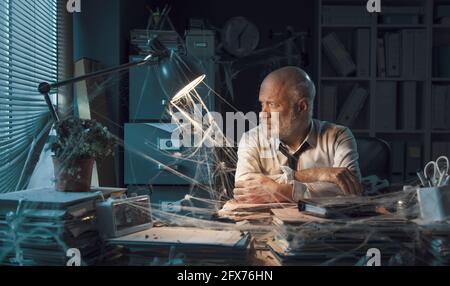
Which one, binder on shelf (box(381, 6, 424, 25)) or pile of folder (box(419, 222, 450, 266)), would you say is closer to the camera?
pile of folder (box(419, 222, 450, 266))

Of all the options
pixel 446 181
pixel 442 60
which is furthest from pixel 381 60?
pixel 446 181

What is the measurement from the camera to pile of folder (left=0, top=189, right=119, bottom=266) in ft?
2.72

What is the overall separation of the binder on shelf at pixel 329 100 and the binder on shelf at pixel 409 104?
376 millimetres

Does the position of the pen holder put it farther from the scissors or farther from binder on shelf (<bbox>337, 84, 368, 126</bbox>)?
binder on shelf (<bbox>337, 84, 368, 126</bbox>)

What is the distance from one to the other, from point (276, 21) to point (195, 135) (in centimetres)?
120

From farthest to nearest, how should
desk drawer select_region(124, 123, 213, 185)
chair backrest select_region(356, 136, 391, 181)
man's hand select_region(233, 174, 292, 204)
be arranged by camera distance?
desk drawer select_region(124, 123, 213, 185) → chair backrest select_region(356, 136, 391, 181) → man's hand select_region(233, 174, 292, 204)

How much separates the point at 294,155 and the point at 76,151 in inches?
36.0

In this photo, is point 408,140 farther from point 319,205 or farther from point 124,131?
point 319,205

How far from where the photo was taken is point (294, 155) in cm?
177

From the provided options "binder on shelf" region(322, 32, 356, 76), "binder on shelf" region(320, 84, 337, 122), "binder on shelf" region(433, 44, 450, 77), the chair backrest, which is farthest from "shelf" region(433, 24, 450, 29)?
the chair backrest

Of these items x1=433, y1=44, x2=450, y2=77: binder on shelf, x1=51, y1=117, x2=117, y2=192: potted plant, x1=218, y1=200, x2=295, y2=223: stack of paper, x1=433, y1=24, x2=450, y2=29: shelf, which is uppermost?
x1=433, y1=24, x2=450, y2=29: shelf

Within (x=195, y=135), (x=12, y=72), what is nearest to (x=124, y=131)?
(x=195, y=135)

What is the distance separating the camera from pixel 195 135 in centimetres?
209

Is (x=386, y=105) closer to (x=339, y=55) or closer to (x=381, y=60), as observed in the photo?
(x=381, y=60)
